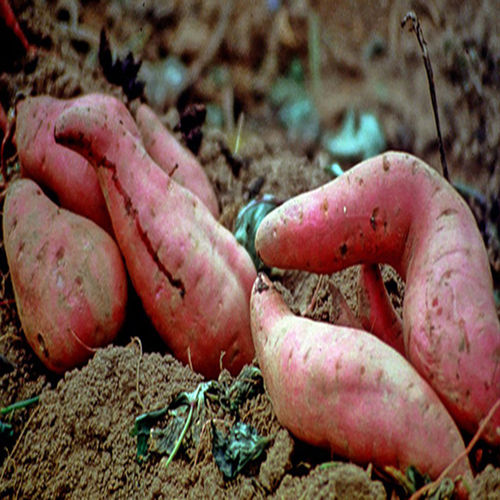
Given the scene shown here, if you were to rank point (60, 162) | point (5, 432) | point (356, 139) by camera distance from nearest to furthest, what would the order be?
point (5, 432)
point (60, 162)
point (356, 139)

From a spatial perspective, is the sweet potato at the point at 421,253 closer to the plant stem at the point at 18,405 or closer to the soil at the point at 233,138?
the soil at the point at 233,138

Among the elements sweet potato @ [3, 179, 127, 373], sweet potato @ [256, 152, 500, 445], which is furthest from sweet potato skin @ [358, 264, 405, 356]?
sweet potato @ [3, 179, 127, 373]

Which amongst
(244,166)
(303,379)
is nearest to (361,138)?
(244,166)

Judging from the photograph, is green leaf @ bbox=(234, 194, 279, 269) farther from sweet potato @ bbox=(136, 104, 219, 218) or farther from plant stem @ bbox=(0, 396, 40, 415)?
plant stem @ bbox=(0, 396, 40, 415)

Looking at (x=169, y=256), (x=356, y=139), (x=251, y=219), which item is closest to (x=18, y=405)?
(x=169, y=256)

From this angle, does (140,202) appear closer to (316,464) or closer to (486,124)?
(316,464)

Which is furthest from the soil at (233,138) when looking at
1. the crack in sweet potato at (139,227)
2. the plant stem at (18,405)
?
the crack in sweet potato at (139,227)

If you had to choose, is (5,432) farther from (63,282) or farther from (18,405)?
(63,282)
